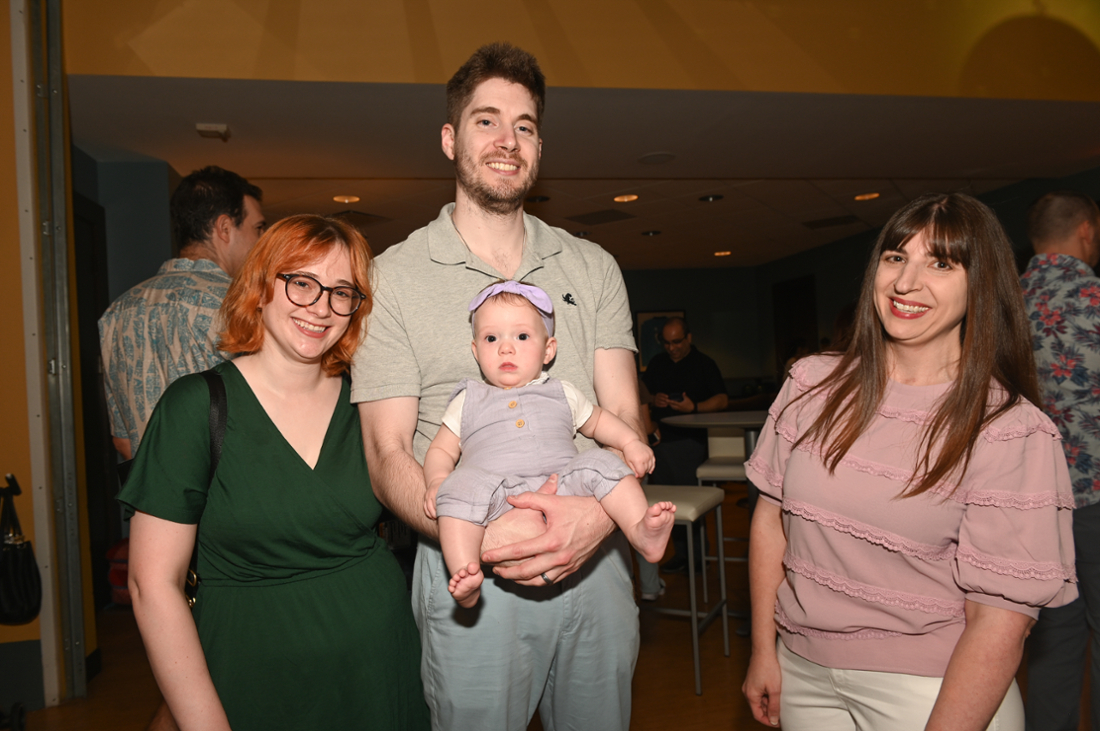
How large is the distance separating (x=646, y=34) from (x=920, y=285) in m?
3.49

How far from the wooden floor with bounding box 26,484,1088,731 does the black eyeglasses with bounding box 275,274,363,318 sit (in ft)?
7.82

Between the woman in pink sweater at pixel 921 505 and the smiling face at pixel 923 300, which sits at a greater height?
the smiling face at pixel 923 300

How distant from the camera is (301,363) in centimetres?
157

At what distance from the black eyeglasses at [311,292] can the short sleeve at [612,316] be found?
24.6 inches

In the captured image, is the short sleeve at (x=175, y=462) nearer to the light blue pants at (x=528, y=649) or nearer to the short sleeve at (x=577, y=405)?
the light blue pants at (x=528, y=649)

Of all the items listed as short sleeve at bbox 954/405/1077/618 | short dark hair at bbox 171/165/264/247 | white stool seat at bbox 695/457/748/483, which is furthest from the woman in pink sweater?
white stool seat at bbox 695/457/748/483

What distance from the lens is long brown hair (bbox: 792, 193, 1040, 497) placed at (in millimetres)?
1334

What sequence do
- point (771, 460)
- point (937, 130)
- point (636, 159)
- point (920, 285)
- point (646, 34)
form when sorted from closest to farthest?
point (920, 285) → point (771, 460) → point (646, 34) → point (937, 130) → point (636, 159)

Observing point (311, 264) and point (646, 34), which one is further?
point (646, 34)

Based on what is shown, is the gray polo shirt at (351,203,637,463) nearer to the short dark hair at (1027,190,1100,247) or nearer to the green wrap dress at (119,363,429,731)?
the green wrap dress at (119,363,429,731)

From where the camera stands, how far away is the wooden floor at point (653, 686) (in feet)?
10.2

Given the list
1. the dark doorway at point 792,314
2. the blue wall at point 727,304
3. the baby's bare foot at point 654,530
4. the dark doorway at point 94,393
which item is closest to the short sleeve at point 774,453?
the baby's bare foot at point 654,530

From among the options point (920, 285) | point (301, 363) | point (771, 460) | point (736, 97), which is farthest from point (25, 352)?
point (736, 97)

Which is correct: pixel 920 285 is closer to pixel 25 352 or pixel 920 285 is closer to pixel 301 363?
pixel 301 363
